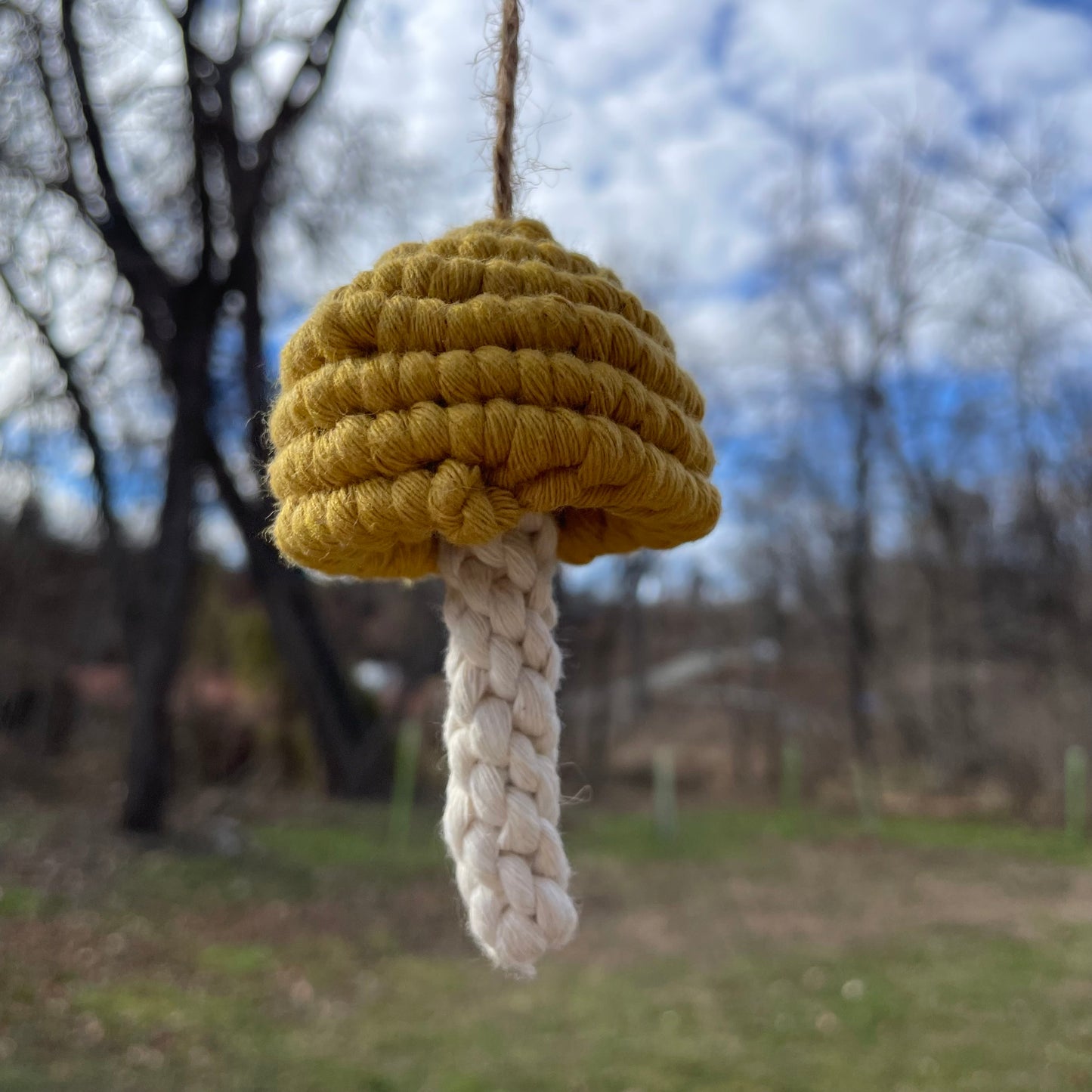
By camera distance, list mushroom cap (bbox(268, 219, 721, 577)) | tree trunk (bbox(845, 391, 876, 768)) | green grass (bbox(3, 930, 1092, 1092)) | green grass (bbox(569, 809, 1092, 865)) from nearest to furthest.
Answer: mushroom cap (bbox(268, 219, 721, 577)) → green grass (bbox(3, 930, 1092, 1092)) → green grass (bbox(569, 809, 1092, 865)) → tree trunk (bbox(845, 391, 876, 768))

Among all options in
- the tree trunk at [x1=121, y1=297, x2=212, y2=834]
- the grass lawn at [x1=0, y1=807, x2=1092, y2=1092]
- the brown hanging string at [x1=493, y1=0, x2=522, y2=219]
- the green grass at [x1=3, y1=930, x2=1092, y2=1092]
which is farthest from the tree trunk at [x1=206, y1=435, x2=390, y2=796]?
the brown hanging string at [x1=493, y1=0, x2=522, y2=219]

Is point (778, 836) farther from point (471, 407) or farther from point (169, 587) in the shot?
point (471, 407)

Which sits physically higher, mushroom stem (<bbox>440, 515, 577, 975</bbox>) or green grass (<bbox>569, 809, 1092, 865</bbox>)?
mushroom stem (<bbox>440, 515, 577, 975</bbox>)

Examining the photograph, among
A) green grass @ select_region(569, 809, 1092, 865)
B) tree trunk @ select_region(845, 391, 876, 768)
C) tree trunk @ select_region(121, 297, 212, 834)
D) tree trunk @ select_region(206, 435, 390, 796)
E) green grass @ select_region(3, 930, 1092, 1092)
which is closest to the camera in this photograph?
green grass @ select_region(3, 930, 1092, 1092)

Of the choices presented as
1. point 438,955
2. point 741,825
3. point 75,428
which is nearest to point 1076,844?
point 741,825

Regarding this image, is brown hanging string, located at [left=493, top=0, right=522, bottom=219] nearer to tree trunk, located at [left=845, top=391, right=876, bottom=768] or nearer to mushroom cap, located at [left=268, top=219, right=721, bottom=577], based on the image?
mushroom cap, located at [left=268, top=219, right=721, bottom=577]

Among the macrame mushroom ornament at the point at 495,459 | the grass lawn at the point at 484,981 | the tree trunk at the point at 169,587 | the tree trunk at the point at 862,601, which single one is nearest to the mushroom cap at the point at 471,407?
the macrame mushroom ornament at the point at 495,459
